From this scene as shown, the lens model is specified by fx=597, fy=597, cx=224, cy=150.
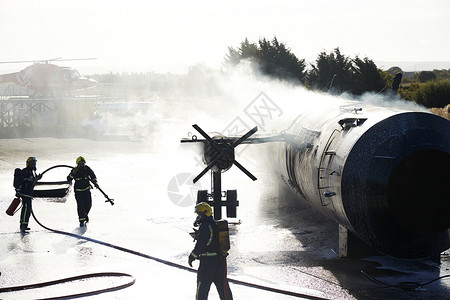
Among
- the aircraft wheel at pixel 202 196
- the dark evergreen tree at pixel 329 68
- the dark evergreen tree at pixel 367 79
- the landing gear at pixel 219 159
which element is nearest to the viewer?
the landing gear at pixel 219 159

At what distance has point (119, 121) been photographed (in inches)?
1854

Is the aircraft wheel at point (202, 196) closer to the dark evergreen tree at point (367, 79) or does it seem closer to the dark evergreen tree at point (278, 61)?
the dark evergreen tree at point (367, 79)

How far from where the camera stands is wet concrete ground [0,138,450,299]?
35.6ft

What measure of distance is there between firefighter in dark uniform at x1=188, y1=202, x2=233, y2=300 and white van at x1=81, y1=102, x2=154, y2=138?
109ft

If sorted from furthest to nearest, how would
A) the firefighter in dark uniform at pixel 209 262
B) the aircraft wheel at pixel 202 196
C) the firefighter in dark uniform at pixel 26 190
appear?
the aircraft wheel at pixel 202 196 → the firefighter in dark uniform at pixel 26 190 → the firefighter in dark uniform at pixel 209 262

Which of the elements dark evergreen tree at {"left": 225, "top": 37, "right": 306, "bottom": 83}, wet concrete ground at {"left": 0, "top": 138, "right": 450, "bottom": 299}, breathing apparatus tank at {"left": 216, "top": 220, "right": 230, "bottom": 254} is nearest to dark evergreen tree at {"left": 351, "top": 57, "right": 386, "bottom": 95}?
dark evergreen tree at {"left": 225, "top": 37, "right": 306, "bottom": 83}

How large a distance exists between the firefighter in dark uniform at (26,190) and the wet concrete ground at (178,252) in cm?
42

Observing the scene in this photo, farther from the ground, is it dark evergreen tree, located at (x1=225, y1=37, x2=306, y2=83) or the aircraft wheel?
dark evergreen tree, located at (x1=225, y1=37, x2=306, y2=83)

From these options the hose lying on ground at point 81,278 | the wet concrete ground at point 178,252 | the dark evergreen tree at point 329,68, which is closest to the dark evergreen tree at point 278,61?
the dark evergreen tree at point 329,68

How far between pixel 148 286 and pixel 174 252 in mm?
2319

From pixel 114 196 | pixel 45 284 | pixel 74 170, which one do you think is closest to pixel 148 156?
pixel 114 196

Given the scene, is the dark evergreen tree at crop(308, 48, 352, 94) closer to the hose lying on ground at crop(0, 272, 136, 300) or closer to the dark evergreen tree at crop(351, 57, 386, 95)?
the dark evergreen tree at crop(351, 57, 386, 95)

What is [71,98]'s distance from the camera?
55.8 m

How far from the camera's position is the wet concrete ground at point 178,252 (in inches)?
427
